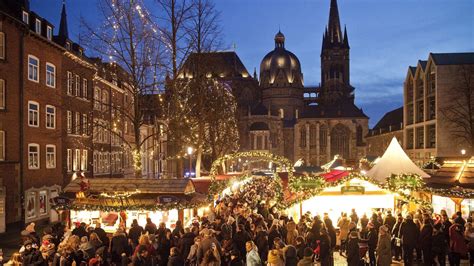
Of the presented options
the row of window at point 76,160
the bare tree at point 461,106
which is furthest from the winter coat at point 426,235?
the bare tree at point 461,106

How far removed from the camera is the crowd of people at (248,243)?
1168 centimetres

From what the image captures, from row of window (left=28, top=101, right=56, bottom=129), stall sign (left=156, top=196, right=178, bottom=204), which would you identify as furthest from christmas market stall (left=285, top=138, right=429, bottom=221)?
row of window (left=28, top=101, right=56, bottom=129)

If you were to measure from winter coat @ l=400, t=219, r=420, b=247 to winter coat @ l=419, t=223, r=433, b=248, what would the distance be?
31 cm

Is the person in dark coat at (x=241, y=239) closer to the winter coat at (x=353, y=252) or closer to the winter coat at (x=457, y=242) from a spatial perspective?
the winter coat at (x=353, y=252)

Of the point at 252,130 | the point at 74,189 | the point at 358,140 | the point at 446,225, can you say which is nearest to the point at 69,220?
the point at 74,189

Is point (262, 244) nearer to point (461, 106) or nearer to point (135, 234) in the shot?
point (135, 234)

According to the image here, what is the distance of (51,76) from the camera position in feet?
100

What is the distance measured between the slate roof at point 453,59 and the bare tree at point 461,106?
1100mm

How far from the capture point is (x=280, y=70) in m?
121

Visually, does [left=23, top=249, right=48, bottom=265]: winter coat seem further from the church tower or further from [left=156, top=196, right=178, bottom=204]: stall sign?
the church tower

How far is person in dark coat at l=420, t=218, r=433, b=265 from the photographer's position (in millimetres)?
14758

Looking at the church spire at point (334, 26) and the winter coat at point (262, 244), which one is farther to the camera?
the church spire at point (334, 26)

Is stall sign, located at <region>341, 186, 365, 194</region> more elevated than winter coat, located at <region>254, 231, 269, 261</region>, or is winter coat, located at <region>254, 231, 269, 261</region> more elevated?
stall sign, located at <region>341, 186, 365, 194</region>

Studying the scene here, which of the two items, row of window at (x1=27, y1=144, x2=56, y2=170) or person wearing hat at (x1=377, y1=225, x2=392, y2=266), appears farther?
row of window at (x1=27, y1=144, x2=56, y2=170)
